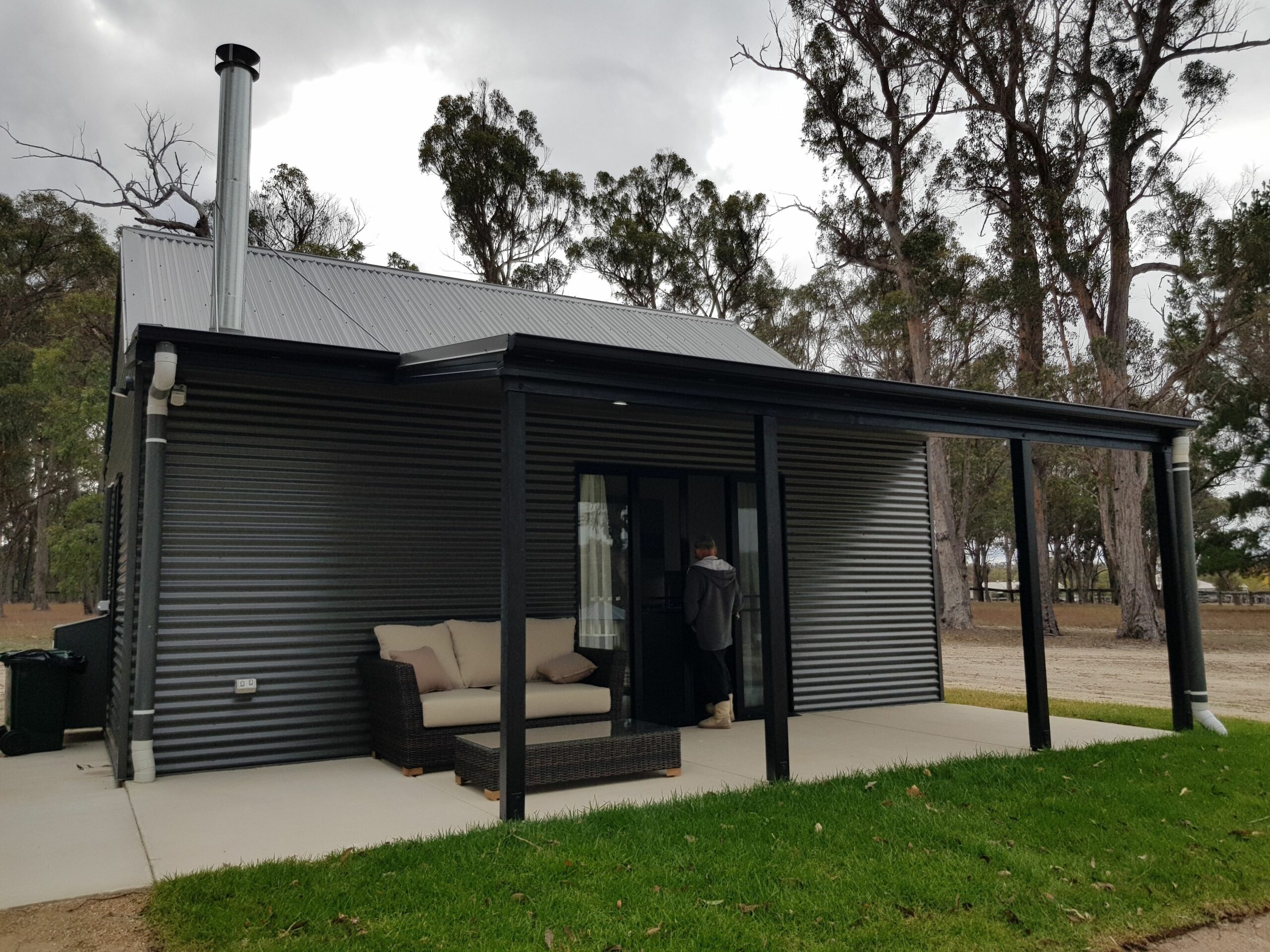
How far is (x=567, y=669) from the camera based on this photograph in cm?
623

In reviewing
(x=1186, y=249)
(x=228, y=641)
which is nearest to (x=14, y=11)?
(x=228, y=641)

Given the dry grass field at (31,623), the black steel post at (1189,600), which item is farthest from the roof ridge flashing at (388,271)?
the dry grass field at (31,623)

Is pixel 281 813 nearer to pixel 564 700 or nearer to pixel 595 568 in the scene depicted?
pixel 564 700

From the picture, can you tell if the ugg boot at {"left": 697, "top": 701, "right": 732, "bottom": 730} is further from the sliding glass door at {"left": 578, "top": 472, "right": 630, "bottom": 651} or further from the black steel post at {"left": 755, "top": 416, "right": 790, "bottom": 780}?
the black steel post at {"left": 755, "top": 416, "right": 790, "bottom": 780}

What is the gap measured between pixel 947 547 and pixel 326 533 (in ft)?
55.7

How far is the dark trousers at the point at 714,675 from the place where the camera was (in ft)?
23.6

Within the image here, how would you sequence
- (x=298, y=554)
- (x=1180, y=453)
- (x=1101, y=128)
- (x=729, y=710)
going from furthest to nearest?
(x=1101, y=128) → (x=729, y=710) → (x=1180, y=453) → (x=298, y=554)

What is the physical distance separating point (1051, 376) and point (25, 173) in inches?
1009

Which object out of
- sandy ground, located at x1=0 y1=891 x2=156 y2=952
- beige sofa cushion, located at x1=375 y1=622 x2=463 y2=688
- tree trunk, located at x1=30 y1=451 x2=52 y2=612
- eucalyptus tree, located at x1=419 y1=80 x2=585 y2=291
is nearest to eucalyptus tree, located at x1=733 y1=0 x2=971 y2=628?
eucalyptus tree, located at x1=419 y1=80 x2=585 y2=291

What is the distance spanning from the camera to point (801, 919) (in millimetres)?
3264

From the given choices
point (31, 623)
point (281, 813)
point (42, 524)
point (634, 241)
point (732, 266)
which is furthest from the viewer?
point (42, 524)

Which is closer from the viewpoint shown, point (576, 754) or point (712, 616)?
point (576, 754)

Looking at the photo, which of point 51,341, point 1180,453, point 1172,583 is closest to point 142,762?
point 1172,583

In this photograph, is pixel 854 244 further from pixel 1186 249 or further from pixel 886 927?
pixel 886 927
